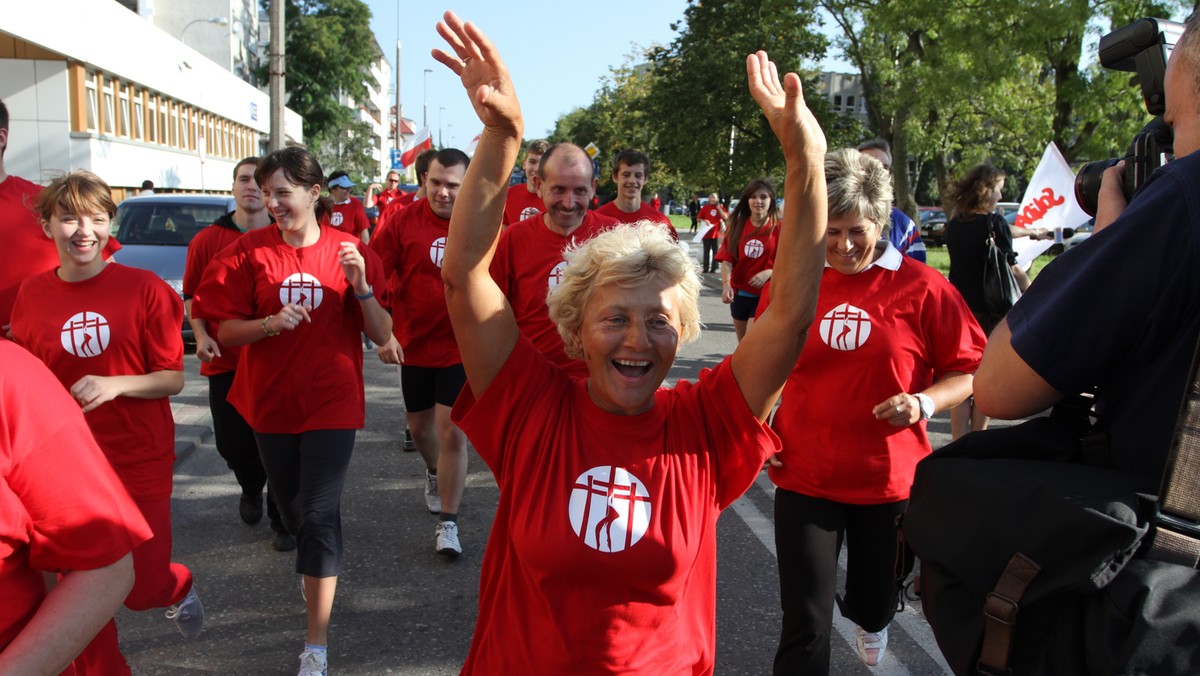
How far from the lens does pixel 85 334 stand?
383cm

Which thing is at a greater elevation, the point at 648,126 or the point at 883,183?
the point at 648,126

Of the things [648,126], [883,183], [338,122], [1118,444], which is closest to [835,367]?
[883,183]

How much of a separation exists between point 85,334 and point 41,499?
7.44ft

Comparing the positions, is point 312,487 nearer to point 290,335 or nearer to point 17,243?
point 290,335

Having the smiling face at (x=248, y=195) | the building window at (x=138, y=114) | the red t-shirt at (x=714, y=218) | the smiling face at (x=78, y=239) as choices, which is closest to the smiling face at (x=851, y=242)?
the smiling face at (x=78, y=239)

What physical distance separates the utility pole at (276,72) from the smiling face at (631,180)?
32.8ft

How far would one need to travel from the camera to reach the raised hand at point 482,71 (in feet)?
7.01

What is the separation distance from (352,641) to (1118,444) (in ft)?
11.2

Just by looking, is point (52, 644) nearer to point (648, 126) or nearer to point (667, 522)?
point (667, 522)

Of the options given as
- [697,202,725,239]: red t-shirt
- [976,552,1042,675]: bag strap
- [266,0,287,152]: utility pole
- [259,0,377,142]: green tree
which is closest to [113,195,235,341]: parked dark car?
[266,0,287,152]: utility pole

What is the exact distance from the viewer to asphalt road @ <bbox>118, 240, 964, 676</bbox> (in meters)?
4.14

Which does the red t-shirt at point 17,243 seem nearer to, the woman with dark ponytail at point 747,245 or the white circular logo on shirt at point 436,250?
the white circular logo on shirt at point 436,250

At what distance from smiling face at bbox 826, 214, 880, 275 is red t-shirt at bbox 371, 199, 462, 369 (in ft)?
9.43

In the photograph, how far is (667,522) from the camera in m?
2.26
